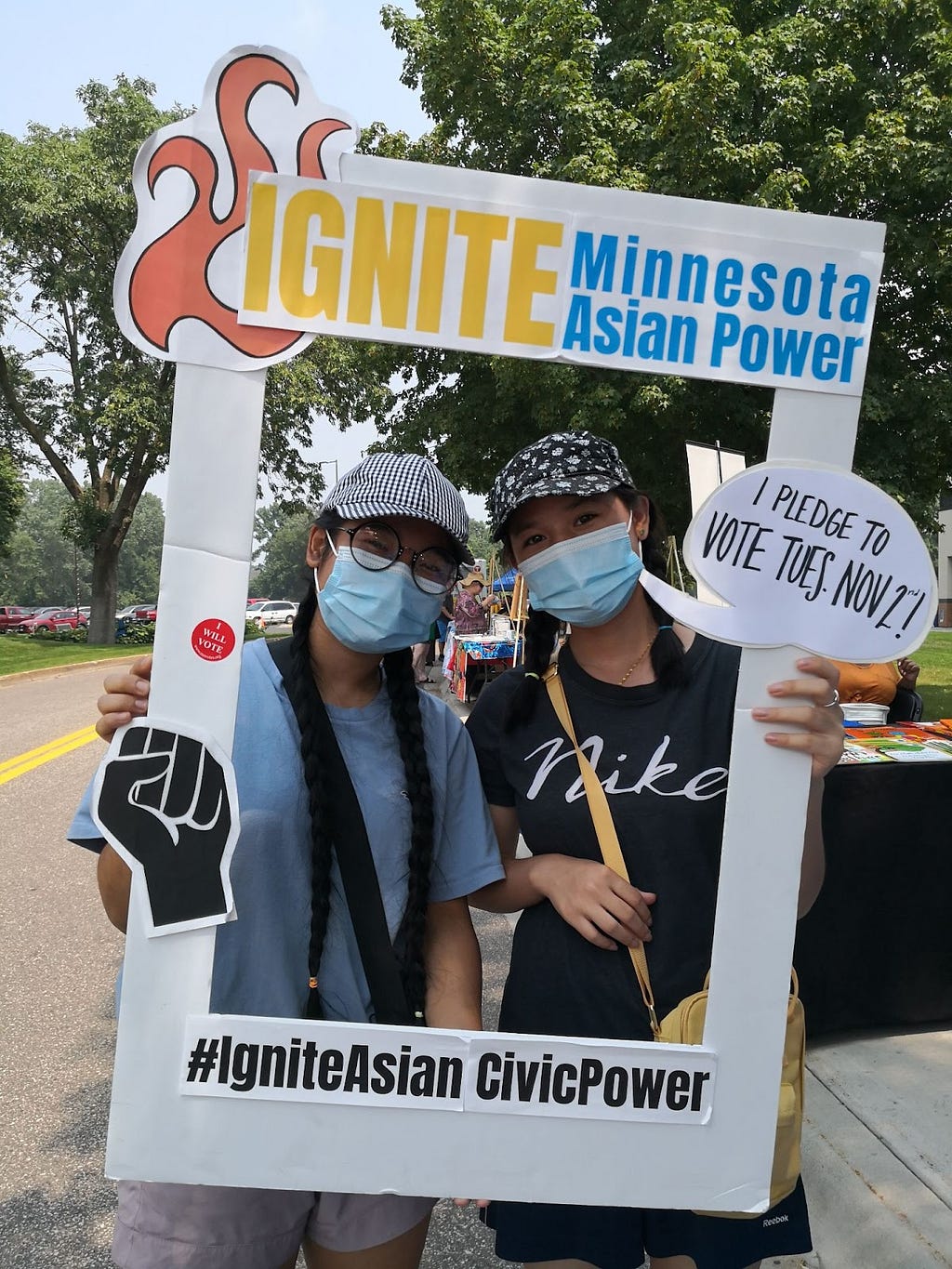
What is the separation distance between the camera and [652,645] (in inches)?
68.0

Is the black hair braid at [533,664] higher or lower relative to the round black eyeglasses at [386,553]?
lower

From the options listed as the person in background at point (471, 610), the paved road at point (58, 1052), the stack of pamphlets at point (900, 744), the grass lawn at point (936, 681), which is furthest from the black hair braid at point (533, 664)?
the person in background at point (471, 610)

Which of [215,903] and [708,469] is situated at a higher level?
[708,469]

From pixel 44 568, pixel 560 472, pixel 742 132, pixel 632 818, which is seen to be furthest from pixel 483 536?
pixel 44 568

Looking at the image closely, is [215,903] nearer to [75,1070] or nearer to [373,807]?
[373,807]

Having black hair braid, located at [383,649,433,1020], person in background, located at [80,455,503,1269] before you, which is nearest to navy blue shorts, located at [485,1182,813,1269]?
person in background, located at [80,455,503,1269]

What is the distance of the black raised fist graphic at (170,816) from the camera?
1.34 meters

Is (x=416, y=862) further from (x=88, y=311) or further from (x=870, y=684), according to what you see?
(x=88, y=311)

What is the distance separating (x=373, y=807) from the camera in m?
1.58

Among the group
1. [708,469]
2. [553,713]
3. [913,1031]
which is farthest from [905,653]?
[913,1031]

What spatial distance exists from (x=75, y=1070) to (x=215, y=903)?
8.98 feet

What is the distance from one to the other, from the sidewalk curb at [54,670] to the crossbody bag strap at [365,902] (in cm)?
1619

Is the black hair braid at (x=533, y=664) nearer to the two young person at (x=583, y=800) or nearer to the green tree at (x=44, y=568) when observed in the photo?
the two young person at (x=583, y=800)

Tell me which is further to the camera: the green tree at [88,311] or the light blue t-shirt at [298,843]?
the green tree at [88,311]
